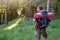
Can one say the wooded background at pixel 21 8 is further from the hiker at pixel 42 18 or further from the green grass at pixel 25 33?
the hiker at pixel 42 18

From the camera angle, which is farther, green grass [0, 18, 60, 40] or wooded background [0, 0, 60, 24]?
wooded background [0, 0, 60, 24]

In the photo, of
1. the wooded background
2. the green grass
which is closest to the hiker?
the green grass

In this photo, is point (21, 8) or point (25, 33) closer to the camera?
point (25, 33)

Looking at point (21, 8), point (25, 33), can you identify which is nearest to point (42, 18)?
point (25, 33)

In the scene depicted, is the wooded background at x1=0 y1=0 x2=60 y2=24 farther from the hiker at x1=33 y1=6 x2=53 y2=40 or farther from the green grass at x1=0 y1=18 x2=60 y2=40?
the hiker at x1=33 y1=6 x2=53 y2=40

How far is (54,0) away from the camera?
27.2 metres

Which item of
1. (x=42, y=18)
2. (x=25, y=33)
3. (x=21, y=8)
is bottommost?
(x=21, y=8)

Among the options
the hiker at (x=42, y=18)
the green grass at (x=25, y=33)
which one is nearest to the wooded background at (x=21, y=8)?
the green grass at (x=25, y=33)

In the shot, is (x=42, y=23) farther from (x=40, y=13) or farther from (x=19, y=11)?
(x=19, y=11)

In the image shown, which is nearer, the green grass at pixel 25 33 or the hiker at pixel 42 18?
the hiker at pixel 42 18

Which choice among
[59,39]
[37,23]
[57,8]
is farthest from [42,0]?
[37,23]

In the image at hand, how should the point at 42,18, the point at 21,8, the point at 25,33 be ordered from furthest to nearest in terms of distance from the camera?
the point at 21,8 → the point at 25,33 → the point at 42,18

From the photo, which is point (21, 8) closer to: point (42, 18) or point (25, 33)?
point (25, 33)

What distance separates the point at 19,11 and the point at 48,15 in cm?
3766
